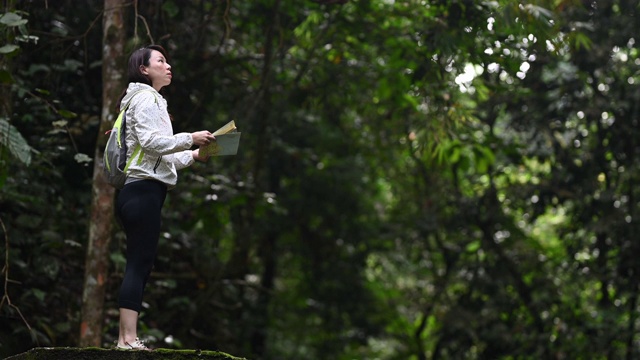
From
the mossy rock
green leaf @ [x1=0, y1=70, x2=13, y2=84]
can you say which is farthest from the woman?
green leaf @ [x1=0, y1=70, x2=13, y2=84]

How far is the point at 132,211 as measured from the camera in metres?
4.32

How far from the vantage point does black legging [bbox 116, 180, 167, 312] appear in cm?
Answer: 432

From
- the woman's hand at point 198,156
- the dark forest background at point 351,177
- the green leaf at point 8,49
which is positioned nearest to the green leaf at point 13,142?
the dark forest background at point 351,177

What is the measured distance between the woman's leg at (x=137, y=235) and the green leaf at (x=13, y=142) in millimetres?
1271

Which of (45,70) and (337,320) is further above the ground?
(45,70)

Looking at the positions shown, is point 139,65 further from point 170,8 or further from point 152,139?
point 170,8

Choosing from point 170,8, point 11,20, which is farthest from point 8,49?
point 170,8

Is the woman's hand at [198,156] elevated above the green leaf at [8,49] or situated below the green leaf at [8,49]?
below

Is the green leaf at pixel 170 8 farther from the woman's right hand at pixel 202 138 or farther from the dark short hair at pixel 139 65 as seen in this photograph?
the woman's right hand at pixel 202 138

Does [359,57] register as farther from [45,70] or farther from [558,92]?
[45,70]

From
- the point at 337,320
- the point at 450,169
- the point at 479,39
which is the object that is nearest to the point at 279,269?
the point at 337,320

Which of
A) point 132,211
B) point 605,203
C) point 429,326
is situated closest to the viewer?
point 132,211

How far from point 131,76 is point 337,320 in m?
9.61

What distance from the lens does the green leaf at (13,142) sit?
533 centimetres
